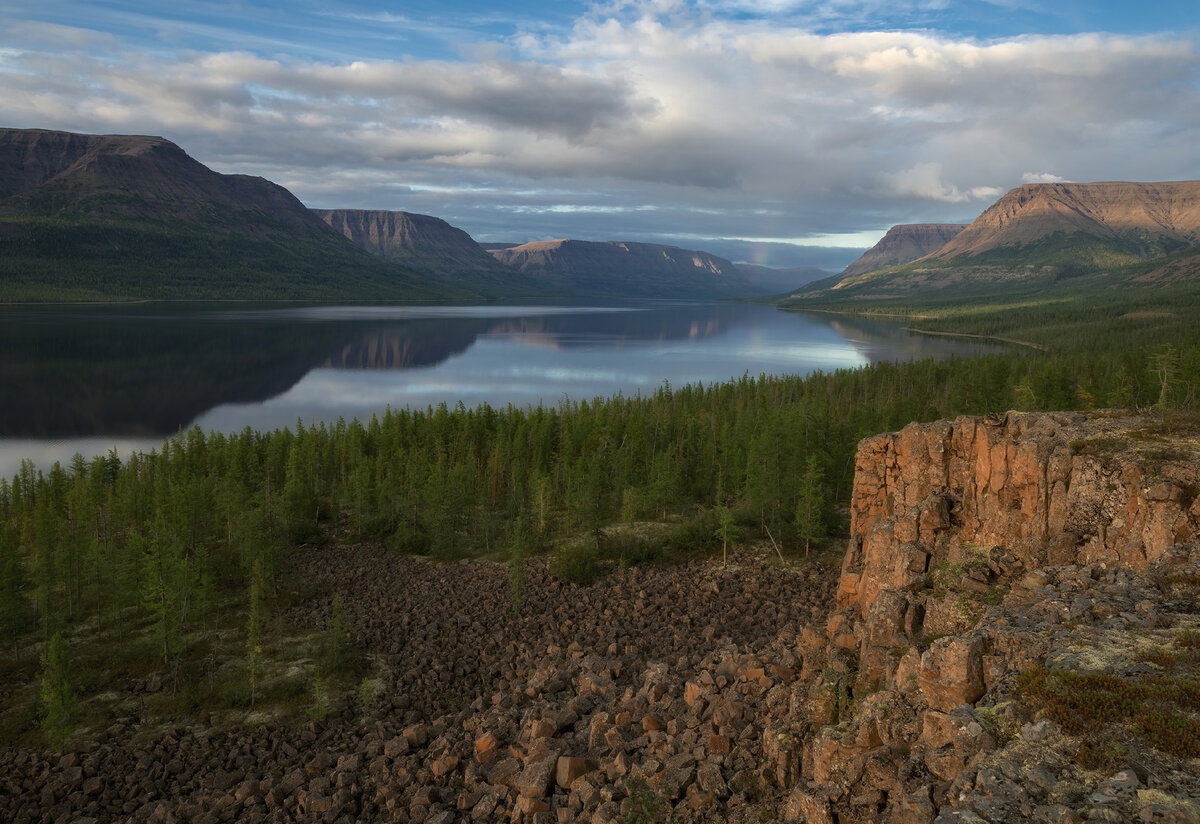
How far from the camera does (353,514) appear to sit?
4744cm

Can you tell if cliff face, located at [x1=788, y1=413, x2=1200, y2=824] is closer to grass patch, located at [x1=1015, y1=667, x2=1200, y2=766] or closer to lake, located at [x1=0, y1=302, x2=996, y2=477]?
grass patch, located at [x1=1015, y1=667, x2=1200, y2=766]

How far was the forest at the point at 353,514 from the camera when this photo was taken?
26203 mm

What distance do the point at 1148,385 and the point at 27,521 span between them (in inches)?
3927

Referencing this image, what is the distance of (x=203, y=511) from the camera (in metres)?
41.1

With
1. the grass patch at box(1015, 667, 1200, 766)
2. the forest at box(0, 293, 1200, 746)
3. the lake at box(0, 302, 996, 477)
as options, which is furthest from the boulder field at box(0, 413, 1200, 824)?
the lake at box(0, 302, 996, 477)

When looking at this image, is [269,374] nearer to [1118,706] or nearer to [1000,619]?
[1000,619]

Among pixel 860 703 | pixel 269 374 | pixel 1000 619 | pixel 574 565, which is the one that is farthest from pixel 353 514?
pixel 269 374

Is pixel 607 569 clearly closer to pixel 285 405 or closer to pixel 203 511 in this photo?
pixel 203 511

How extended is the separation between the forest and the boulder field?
3.56 metres

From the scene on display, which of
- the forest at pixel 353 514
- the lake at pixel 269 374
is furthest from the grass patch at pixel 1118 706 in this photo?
the lake at pixel 269 374

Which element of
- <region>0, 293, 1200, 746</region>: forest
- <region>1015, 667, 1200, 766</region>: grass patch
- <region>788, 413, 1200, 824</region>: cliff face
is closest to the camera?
<region>1015, 667, 1200, 766</region>: grass patch

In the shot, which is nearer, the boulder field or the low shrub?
the boulder field

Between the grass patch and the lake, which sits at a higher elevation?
the grass patch

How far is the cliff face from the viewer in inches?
356
